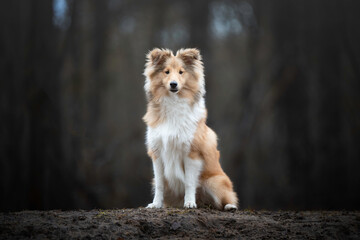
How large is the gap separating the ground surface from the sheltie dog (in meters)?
0.53

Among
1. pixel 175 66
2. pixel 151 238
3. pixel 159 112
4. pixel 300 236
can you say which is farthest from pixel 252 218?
pixel 175 66

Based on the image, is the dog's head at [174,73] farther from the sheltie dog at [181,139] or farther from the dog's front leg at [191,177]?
the dog's front leg at [191,177]

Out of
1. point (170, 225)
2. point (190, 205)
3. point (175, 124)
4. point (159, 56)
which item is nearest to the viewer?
point (170, 225)

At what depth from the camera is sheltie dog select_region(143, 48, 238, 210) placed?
198 inches

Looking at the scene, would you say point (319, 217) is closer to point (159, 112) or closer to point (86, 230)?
point (159, 112)

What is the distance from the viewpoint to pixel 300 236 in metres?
4.12

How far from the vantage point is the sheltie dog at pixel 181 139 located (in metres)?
5.03

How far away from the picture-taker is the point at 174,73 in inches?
202

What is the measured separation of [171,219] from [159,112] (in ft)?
5.19

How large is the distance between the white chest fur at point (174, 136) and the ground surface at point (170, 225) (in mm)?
646

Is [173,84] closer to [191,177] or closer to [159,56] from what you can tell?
[159,56]

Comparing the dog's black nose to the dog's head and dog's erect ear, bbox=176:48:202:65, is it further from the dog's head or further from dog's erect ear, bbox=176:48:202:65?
dog's erect ear, bbox=176:48:202:65

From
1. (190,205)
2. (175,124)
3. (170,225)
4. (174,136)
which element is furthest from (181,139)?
(170,225)

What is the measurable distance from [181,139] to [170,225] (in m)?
1.24
